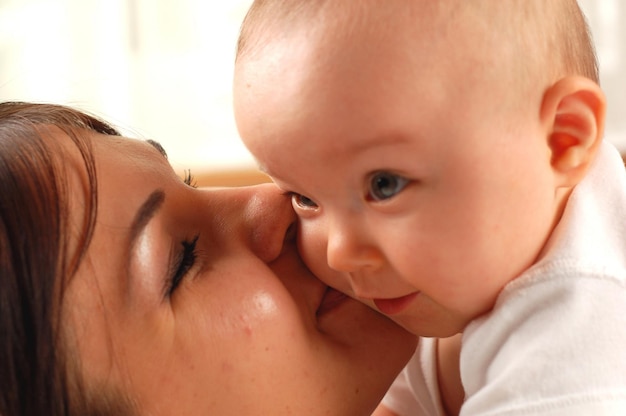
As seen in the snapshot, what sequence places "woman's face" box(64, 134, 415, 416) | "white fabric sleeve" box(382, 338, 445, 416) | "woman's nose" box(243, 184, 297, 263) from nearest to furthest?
"woman's face" box(64, 134, 415, 416), "woman's nose" box(243, 184, 297, 263), "white fabric sleeve" box(382, 338, 445, 416)

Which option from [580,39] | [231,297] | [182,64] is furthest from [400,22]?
[182,64]

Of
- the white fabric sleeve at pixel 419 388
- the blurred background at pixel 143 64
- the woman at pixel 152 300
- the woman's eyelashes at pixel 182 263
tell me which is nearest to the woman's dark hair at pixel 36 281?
the woman at pixel 152 300

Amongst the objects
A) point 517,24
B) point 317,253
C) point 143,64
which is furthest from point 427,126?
point 143,64

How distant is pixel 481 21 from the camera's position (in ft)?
2.67

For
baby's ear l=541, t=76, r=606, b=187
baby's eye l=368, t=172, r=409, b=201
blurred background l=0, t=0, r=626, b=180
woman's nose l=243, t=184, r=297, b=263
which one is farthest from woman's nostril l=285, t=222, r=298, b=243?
blurred background l=0, t=0, r=626, b=180

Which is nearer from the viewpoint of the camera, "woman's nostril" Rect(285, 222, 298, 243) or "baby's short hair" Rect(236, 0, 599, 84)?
"baby's short hair" Rect(236, 0, 599, 84)

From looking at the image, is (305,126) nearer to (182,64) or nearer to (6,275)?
(6,275)

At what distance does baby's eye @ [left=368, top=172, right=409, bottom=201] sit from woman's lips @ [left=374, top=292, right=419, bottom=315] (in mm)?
137

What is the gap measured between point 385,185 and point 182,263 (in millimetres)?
289

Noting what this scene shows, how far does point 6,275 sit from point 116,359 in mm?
145

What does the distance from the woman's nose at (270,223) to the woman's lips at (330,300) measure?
0.26ft

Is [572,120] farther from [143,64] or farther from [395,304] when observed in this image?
[143,64]

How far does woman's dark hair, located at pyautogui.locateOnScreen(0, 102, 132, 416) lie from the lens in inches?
33.5

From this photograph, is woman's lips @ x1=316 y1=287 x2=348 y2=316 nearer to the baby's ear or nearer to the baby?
the baby
